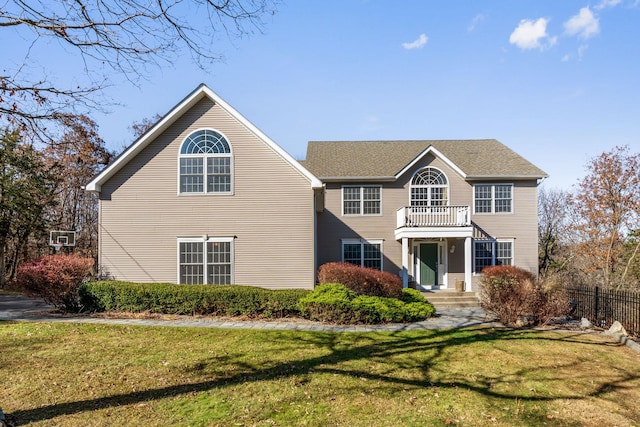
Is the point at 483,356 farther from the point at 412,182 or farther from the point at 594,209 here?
the point at 594,209

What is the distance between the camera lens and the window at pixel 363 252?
1914cm

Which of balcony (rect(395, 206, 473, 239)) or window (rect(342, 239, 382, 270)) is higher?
balcony (rect(395, 206, 473, 239))

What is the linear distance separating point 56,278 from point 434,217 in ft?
50.3

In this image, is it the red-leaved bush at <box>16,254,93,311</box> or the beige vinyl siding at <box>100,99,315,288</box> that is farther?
the beige vinyl siding at <box>100,99,315,288</box>

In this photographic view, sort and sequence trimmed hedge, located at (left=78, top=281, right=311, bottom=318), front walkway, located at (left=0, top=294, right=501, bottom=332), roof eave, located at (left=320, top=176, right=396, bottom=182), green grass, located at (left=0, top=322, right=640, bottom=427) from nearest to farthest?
green grass, located at (left=0, top=322, right=640, bottom=427), front walkway, located at (left=0, top=294, right=501, bottom=332), trimmed hedge, located at (left=78, top=281, right=311, bottom=318), roof eave, located at (left=320, top=176, right=396, bottom=182)

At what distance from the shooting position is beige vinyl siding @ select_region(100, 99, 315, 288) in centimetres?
1422

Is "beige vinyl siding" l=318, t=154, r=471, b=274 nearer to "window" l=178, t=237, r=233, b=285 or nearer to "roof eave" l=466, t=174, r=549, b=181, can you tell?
"roof eave" l=466, t=174, r=549, b=181

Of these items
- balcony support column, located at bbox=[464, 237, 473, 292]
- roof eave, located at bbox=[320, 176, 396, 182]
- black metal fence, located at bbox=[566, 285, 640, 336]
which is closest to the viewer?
black metal fence, located at bbox=[566, 285, 640, 336]

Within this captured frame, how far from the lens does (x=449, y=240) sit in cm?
1914

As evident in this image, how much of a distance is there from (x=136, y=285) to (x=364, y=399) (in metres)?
9.34

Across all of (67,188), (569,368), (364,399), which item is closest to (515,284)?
(569,368)

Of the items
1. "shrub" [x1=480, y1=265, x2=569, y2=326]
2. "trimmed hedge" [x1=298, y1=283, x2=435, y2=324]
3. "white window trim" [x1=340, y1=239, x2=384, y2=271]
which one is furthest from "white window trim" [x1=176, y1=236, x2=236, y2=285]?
"shrub" [x1=480, y1=265, x2=569, y2=326]

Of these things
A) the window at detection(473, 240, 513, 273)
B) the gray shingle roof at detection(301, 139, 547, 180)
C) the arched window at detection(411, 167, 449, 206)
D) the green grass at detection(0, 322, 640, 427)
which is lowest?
the green grass at detection(0, 322, 640, 427)

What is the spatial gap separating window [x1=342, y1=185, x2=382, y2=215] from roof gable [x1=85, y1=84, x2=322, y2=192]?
18.1ft
